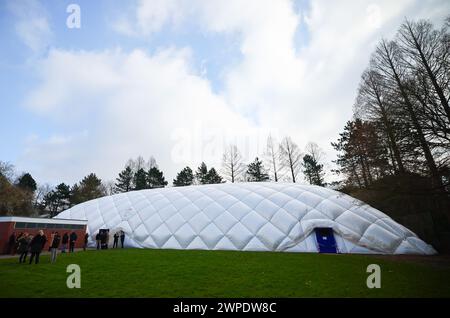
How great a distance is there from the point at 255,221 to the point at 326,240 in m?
5.00

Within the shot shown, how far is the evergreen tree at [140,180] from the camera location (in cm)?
4547

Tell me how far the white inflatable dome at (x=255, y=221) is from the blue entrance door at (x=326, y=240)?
0.61ft

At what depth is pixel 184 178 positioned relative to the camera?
4884 centimetres

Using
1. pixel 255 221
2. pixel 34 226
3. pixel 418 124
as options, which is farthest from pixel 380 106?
pixel 34 226

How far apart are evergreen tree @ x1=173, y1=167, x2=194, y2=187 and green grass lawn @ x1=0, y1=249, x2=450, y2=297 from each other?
128 feet

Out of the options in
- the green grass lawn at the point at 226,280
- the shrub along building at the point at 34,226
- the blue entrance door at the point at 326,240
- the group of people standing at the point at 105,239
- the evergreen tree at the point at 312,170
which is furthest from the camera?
the evergreen tree at the point at 312,170

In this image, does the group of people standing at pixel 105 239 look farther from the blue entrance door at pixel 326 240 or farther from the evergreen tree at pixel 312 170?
the evergreen tree at pixel 312 170

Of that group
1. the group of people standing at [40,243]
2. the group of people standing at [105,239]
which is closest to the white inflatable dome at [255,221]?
the group of people standing at [105,239]

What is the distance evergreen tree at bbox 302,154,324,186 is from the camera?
3806 centimetres

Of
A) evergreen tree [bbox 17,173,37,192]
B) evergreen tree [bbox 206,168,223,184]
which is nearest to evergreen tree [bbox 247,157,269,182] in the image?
evergreen tree [bbox 206,168,223,184]

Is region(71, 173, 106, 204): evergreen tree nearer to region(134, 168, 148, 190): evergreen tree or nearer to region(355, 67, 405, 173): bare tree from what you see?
region(134, 168, 148, 190): evergreen tree

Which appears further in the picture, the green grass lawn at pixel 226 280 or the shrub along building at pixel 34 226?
the shrub along building at pixel 34 226

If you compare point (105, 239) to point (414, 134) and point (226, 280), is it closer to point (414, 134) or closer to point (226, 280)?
point (226, 280)
